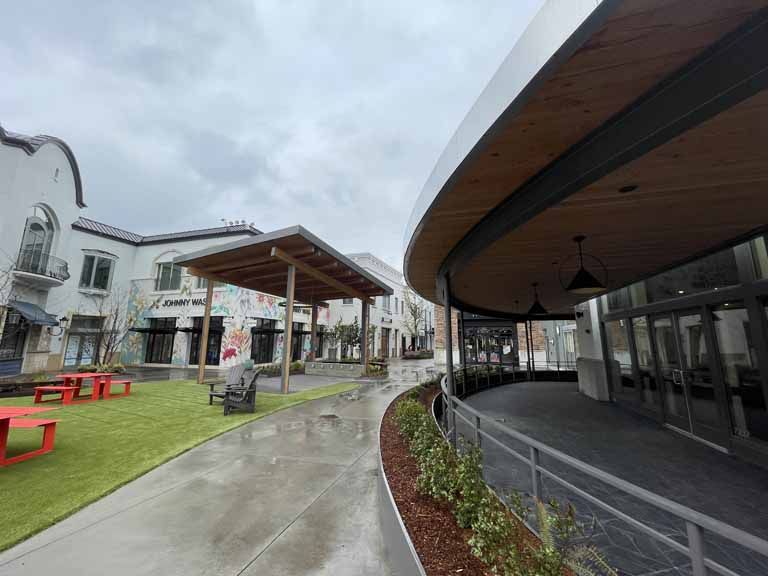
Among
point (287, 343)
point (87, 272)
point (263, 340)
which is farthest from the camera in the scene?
point (263, 340)

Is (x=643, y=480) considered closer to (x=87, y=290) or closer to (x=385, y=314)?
(x=87, y=290)

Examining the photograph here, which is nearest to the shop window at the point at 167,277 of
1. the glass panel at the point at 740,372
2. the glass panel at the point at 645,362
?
the glass panel at the point at 645,362

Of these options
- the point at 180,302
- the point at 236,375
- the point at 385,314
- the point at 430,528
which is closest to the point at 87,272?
the point at 180,302

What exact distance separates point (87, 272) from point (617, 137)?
90.8ft

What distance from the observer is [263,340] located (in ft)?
71.4

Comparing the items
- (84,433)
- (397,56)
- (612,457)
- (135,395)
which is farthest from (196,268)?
(612,457)

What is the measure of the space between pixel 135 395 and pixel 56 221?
1493 cm

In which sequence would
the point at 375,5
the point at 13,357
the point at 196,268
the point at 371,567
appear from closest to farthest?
the point at 371,567
the point at 375,5
the point at 196,268
the point at 13,357

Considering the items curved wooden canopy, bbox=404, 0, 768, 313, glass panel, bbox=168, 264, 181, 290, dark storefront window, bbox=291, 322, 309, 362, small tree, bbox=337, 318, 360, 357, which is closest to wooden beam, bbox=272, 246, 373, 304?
curved wooden canopy, bbox=404, 0, 768, 313

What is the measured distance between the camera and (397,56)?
25.3 ft

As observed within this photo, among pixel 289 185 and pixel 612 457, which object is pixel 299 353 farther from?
pixel 612 457

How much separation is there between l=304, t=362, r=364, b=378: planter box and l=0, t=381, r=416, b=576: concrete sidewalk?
36.5 ft

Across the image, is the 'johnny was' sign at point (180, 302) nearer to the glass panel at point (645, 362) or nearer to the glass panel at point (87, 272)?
the glass panel at point (87, 272)

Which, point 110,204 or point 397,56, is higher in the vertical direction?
point 110,204
